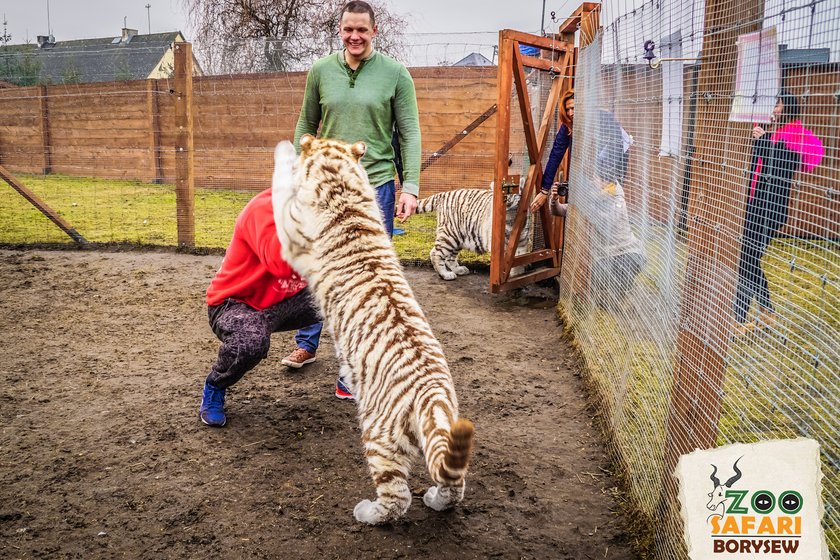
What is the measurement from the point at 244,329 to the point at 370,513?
52.0 inches

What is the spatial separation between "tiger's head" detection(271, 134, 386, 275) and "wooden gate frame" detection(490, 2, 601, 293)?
11.0 feet

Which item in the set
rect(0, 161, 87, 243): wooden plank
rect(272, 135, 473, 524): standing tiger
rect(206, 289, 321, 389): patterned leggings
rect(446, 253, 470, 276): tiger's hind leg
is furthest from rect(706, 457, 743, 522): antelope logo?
rect(0, 161, 87, 243): wooden plank

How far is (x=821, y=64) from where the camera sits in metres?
1.83

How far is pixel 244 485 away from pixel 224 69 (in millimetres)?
11797

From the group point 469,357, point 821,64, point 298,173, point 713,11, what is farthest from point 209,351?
point 821,64

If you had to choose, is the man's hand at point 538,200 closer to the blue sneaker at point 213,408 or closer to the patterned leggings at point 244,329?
the patterned leggings at point 244,329

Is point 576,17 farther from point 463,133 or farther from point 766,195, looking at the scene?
point 766,195

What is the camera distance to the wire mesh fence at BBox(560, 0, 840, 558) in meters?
1.95

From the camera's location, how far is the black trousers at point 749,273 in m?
2.30

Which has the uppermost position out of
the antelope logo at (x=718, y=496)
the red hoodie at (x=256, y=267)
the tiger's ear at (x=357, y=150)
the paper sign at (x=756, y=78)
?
the paper sign at (x=756, y=78)

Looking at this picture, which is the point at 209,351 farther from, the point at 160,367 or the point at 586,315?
the point at 586,315

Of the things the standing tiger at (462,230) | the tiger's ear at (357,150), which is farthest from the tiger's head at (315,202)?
the standing tiger at (462,230)

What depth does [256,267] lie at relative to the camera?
12.6 feet

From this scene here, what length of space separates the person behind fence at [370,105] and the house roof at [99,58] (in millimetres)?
7054
